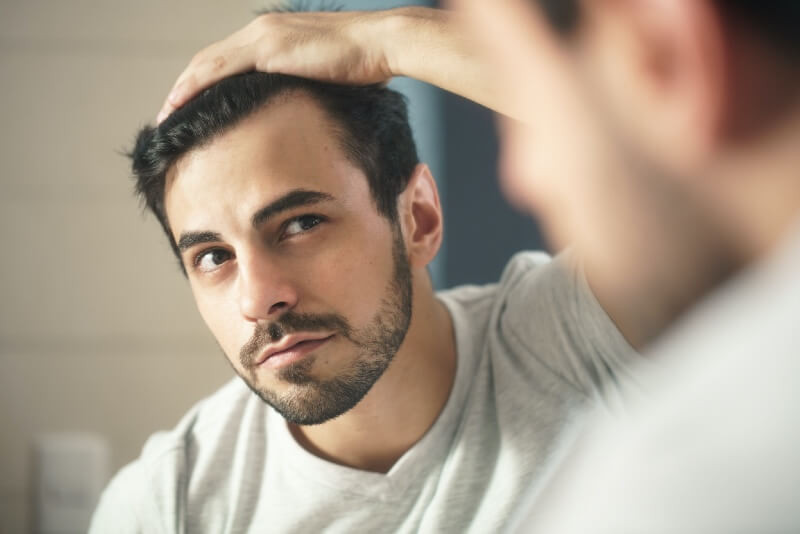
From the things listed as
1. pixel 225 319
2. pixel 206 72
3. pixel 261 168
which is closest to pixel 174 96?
pixel 206 72

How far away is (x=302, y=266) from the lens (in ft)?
2.21

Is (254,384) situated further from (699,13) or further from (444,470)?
(699,13)

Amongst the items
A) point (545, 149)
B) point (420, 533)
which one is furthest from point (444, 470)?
point (545, 149)

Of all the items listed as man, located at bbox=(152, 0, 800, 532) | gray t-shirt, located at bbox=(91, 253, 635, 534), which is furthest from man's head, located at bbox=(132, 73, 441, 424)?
man, located at bbox=(152, 0, 800, 532)

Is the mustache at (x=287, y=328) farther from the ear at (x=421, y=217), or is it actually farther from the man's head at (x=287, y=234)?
the ear at (x=421, y=217)

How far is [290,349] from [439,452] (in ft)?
0.71

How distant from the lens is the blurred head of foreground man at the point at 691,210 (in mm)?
290

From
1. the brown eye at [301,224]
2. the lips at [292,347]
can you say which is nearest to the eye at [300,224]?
the brown eye at [301,224]

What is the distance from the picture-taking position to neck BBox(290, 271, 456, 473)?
76cm

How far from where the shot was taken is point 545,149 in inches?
16.2

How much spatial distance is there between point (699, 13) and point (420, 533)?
0.56 m

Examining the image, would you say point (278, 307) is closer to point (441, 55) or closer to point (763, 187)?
point (441, 55)

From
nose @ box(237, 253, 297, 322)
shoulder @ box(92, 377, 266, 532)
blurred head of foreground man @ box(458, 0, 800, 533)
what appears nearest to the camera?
blurred head of foreground man @ box(458, 0, 800, 533)

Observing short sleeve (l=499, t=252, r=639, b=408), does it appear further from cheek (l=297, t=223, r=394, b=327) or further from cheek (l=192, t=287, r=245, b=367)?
cheek (l=192, t=287, r=245, b=367)
